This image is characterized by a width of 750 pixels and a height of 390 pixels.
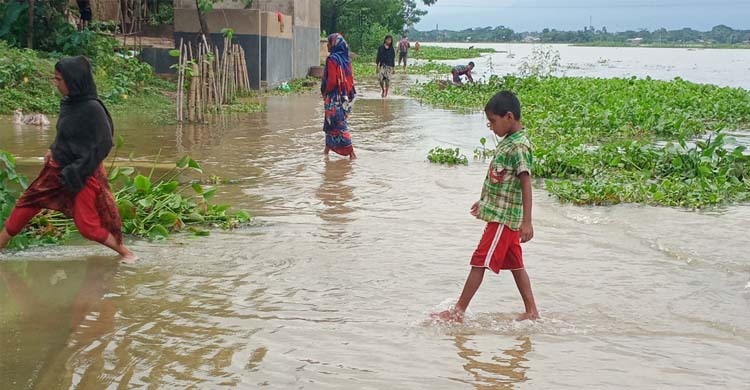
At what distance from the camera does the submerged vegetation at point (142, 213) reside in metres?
6.32

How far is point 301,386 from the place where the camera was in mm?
3959

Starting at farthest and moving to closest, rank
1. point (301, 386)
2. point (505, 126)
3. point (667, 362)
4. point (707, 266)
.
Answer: point (707, 266) < point (505, 126) < point (667, 362) < point (301, 386)

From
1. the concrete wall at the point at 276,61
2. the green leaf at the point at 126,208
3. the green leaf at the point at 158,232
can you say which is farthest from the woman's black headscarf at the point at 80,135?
the concrete wall at the point at 276,61

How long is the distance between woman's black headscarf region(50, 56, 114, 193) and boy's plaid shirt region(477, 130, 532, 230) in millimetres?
2605

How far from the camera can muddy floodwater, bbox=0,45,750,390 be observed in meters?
4.15

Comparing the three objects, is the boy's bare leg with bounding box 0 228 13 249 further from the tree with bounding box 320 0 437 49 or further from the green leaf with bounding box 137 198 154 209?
the tree with bounding box 320 0 437 49

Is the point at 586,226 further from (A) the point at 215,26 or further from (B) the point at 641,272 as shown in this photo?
(A) the point at 215,26

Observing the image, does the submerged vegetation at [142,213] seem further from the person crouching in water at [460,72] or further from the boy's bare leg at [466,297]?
the person crouching in water at [460,72]

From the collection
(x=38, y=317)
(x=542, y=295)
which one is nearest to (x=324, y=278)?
(x=542, y=295)

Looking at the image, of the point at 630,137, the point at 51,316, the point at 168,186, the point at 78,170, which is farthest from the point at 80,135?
the point at 630,137

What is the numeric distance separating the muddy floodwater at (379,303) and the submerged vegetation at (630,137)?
47 cm

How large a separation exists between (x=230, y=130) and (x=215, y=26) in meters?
7.92

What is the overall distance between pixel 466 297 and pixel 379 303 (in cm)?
64

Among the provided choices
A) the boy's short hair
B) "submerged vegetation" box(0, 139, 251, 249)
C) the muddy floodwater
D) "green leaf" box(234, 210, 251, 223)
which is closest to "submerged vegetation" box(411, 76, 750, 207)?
the muddy floodwater
